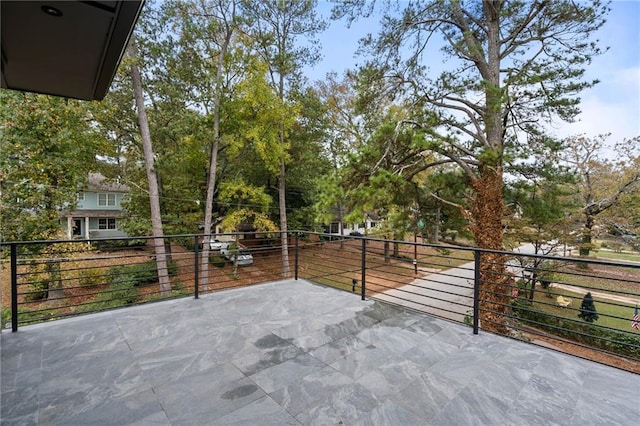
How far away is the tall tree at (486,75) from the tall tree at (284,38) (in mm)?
4717

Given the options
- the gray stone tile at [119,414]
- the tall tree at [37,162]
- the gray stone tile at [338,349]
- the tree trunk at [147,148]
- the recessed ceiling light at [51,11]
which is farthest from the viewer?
the tree trunk at [147,148]

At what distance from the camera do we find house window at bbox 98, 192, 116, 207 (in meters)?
17.0

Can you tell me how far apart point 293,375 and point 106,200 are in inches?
776

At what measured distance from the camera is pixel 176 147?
987cm

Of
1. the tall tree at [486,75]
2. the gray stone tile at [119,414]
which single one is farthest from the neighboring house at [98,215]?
the gray stone tile at [119,414]

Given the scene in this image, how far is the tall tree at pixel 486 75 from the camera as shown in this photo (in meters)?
5.54

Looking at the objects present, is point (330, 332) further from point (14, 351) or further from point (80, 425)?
Result: point (14, 351)

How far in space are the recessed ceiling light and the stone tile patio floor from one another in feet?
6.59

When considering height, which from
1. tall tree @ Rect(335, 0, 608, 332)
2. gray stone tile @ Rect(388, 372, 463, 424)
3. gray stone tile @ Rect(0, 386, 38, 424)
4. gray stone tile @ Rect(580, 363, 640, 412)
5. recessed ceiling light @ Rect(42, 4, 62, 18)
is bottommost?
gray stone tile @ Rect(580, 363, 640, 412)

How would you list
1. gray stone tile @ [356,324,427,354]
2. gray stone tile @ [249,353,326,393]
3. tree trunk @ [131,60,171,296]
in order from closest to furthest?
gray stone tile @ [249,353,326,393] < gray stone tile @ [356,324,427,354] < tree trunk @ [131,60,171,296]

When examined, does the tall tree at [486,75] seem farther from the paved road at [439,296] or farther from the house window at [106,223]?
the house window at [106,223]

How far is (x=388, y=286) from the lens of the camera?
5535mm

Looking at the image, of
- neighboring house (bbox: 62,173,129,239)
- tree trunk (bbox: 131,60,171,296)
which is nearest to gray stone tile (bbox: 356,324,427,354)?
tree trunk (bbox: 131,60,171,296)

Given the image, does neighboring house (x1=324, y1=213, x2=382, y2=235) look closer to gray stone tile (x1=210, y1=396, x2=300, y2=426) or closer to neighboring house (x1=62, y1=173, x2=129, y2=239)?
gray stone tile (x1=210, y1=396, x2=300, y2=426)
